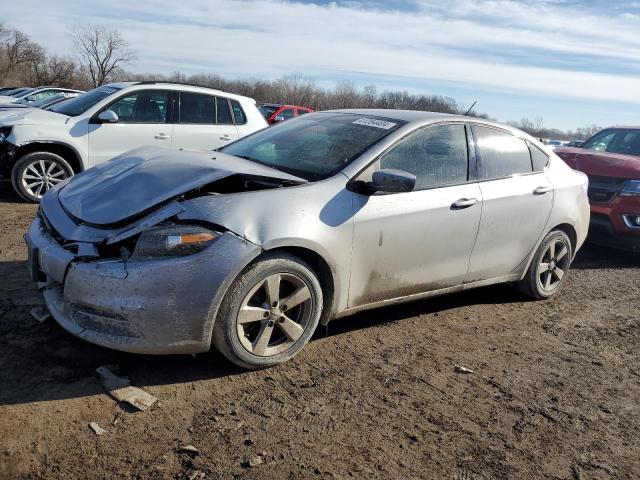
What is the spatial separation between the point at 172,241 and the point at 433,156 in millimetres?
2111

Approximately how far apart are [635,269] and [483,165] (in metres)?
3.74

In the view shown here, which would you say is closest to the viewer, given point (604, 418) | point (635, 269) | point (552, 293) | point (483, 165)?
point (604, 418)

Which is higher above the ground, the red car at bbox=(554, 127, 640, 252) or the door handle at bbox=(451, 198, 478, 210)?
the door handle at bbox=(451, 198, 478, 210)

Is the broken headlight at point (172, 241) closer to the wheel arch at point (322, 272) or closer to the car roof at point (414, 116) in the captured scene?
the wheel arch at point (322, 272)

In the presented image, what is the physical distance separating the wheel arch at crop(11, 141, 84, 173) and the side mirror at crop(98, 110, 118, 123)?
1.89 ft

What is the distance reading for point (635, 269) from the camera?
6.98 m

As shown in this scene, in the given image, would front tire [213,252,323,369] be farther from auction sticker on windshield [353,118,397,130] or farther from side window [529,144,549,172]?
side window [529,144,549,172]

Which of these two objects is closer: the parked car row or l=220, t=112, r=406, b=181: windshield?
the parked car row

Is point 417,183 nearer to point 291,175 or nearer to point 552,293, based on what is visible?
point 291,175

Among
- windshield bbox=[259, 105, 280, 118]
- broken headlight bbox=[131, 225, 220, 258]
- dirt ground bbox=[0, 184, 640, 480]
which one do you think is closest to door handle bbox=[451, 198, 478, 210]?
dirt ground bbox=[0, 184, 640, 480]

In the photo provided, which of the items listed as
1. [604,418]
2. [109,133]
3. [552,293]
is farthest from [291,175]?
[109,133]

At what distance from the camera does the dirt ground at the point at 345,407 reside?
2.57 metres

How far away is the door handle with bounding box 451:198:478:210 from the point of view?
414cm

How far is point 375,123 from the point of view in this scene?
425 cm
